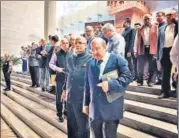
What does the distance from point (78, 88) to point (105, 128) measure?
42 cm

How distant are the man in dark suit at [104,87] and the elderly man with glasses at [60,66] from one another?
2.81 feet

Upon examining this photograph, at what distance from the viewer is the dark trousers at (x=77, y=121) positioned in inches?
76.3

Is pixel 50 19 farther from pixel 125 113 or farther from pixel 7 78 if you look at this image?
pixel 125 113

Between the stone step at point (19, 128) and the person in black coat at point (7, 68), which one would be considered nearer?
the stone step at point (19, 128)

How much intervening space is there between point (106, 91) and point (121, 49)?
604 mm

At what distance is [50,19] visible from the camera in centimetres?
302

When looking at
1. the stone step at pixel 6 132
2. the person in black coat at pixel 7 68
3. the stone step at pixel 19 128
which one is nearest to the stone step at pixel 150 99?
the stone step at pixel 19 128

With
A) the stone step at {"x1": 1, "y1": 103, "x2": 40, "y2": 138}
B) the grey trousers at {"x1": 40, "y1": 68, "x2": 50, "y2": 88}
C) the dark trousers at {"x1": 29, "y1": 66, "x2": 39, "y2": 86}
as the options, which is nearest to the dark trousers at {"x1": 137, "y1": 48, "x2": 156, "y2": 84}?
the stone step at {"x1": 1, "y1": 103, "x2": 40, "y2": 138}

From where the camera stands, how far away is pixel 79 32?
247cm

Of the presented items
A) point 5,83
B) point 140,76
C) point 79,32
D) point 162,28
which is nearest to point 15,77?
point 5,83

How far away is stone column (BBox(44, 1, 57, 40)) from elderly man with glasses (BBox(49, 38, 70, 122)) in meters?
0.40

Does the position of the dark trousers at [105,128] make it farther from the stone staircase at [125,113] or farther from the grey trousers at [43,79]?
the grey trousers at [43,79]

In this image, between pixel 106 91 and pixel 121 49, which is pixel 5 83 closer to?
pixel 121 49

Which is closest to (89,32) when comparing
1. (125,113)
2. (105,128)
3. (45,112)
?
(125,113)
